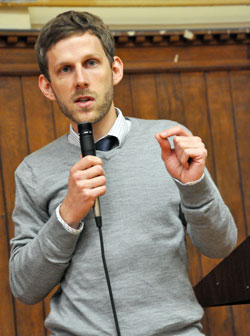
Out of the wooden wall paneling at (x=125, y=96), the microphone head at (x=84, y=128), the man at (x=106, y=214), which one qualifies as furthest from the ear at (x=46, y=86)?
the wooden wall paneling at (x=125, y=96)

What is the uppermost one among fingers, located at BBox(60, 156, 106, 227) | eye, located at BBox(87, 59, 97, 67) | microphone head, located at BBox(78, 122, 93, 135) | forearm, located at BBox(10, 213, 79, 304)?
eye, located at BBox(87, 59, 97, 67)

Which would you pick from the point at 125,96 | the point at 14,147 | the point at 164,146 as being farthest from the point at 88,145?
the point at 125,96

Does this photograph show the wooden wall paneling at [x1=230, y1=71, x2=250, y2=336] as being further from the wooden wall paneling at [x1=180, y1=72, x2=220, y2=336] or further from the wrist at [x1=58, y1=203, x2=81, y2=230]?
the wrist at [x1=58, y1=203, x2=81, y2=230]

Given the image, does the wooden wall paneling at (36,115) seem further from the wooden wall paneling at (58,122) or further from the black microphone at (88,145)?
the black microphone at (88,145)

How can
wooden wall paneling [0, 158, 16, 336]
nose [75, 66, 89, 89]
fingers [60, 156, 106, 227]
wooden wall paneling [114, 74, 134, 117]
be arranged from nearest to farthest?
1. fingers [60, 156, 106, 227]
2. nose [75, 66, 89, 89]
3. wooden wall paneling [0, 158, 16, 336]
4. wooden wall paneling [114, 74, 134, 117]

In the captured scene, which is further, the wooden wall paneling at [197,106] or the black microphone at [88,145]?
the wooden wall paneling at [197,106]

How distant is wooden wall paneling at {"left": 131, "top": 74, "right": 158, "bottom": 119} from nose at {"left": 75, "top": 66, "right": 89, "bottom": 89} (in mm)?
1081

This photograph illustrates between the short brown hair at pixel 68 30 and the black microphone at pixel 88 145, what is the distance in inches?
8.8

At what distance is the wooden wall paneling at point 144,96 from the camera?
231 centimetres

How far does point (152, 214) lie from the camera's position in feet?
3.98

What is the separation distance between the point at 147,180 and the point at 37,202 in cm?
22

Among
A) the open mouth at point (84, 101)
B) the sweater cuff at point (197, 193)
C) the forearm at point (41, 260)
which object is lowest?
the forearm at point (41, 260)

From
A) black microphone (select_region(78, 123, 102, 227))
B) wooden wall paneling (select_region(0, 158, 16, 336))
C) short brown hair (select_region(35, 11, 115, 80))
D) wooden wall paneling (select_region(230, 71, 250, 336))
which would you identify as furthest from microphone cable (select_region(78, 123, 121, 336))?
wooden wall paneling (select_region(230, 71, 250, 336))

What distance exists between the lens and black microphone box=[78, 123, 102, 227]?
111 centimetres
